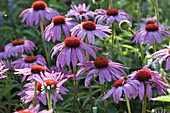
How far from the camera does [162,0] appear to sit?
151 inches

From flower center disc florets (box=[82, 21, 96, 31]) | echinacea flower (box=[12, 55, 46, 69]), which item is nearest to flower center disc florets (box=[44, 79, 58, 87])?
flower center disc florets (box=[82, 21, 96, 31])

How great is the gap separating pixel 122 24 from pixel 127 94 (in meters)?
0.40

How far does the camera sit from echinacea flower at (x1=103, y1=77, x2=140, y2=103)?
147cm

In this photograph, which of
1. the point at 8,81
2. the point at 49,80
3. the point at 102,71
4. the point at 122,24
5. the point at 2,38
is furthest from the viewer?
the point at 2,38

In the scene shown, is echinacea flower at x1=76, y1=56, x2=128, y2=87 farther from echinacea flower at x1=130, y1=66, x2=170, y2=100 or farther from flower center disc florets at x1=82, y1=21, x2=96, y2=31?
flower center disc florets at x1=82, y1=21, x2=96, y2=31

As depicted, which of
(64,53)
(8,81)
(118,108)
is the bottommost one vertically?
(118,108)

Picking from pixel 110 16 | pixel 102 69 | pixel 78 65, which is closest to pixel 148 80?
pixel 102 69

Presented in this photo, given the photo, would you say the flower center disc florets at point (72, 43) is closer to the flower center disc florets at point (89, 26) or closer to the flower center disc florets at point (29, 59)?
the flower center disc florets at point (89, 26)

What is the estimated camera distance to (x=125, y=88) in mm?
1488

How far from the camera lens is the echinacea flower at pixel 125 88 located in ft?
4.83

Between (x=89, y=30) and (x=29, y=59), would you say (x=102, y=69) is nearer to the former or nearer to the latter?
(x=89, y=30)

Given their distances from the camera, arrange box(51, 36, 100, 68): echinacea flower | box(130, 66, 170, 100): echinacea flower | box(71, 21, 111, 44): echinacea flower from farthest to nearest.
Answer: box(71, 21, 111, 44): echinacea flower < box(51, 36, 100, 68): echinacea flower < box(130, 66, 170, 100): echinacea flower

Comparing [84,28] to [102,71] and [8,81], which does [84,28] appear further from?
[8,81]

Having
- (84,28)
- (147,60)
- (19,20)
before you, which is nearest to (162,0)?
(19,20)
